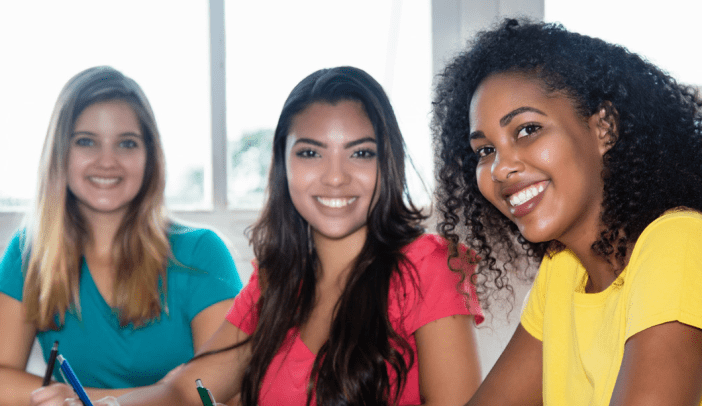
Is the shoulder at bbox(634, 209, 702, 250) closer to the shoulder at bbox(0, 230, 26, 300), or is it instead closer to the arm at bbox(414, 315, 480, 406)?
the arm at bbox(414, 315, 480, 406)

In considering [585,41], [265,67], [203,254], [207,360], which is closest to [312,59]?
[265,67]

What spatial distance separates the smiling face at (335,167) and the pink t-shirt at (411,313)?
0.16m

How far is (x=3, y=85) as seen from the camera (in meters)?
2.42

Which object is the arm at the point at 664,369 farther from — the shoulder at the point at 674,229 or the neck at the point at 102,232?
the neck at the point at 102,232

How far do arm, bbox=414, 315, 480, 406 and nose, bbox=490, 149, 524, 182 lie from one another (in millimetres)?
399

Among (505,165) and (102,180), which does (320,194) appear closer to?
(505,165)

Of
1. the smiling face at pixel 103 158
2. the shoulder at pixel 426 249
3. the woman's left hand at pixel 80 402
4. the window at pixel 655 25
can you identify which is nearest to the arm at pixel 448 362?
the shoulder at pixel 426 249

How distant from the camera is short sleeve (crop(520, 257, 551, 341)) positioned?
1085mm

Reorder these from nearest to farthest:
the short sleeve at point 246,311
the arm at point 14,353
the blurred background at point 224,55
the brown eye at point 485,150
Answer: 1. the brown eye at point 485,150
2. the short sleeve at point 246,311
3. the arm at point 14,353
4. the blurred background at point 224,55

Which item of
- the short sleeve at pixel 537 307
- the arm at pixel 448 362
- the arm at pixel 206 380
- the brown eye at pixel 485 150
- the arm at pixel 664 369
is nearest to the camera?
the arm at pixel 664 369

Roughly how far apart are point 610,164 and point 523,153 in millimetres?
131

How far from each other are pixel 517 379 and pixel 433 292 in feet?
0.83

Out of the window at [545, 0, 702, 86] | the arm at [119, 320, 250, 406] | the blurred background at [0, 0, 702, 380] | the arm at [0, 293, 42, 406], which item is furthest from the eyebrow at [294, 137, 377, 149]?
the window at [545, 0, 702, 86]

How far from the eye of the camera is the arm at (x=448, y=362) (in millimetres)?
1190
